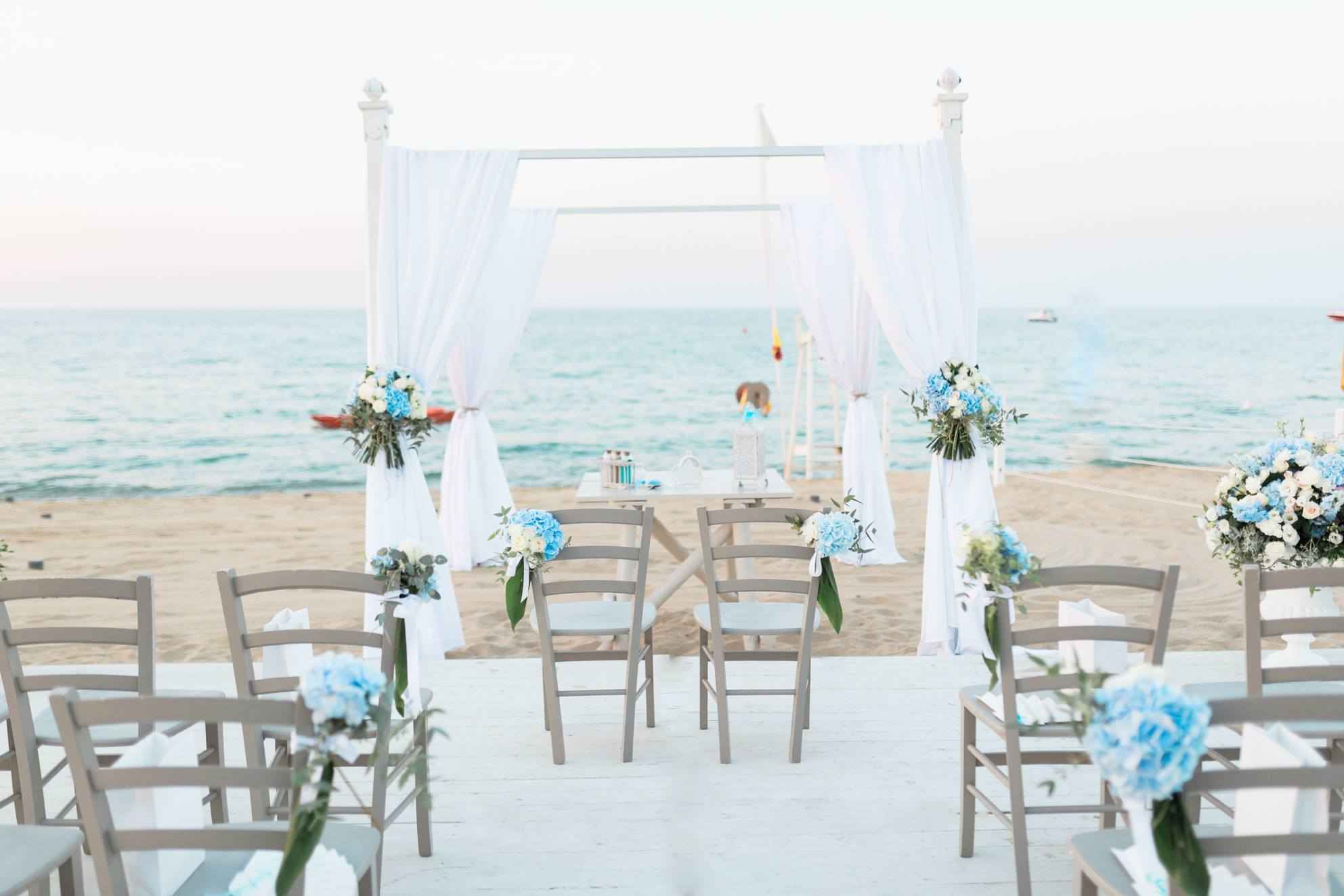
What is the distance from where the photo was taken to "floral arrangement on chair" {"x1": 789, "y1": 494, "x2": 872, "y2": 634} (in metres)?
3.41

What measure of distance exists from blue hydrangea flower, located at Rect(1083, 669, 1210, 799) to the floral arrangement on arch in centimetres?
193

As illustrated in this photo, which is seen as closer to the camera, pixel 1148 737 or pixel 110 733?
pixel 1148 737

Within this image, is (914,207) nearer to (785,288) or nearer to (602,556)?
(602,556)

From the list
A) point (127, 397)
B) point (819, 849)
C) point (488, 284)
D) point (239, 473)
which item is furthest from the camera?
point (127, 397)

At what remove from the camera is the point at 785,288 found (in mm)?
28031

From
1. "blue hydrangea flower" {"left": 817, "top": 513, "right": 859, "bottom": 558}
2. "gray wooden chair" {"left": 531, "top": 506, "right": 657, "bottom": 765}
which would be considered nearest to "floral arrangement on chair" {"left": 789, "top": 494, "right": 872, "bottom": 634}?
"blue hydrangea flower" {"left": 817, "top": 513, "right": 859, "bottom": 558}

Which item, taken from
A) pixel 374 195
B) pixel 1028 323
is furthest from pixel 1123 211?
pixel 374 195

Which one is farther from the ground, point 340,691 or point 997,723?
point 340,691

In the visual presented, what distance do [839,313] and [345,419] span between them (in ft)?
10.8

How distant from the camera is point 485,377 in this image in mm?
6832

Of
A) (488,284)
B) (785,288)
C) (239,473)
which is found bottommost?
(239,473)

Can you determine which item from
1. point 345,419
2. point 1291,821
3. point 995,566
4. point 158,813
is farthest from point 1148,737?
point 345,419

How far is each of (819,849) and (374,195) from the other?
3382 mm

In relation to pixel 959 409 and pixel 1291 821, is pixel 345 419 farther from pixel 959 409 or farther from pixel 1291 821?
pixel 1291 821
